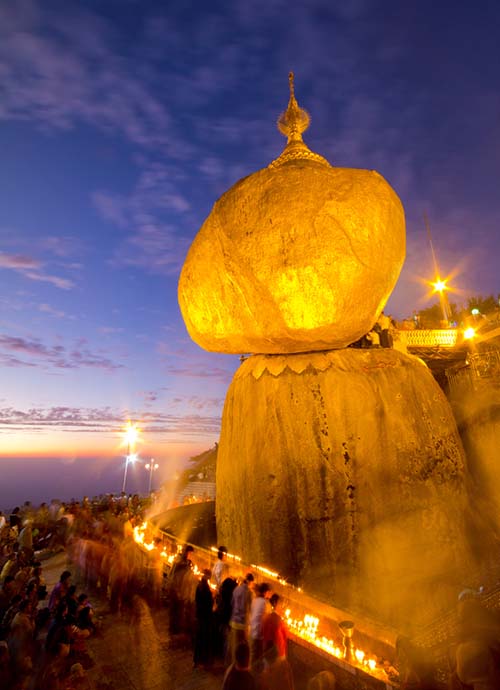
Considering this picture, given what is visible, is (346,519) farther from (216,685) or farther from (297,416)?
(216,685)

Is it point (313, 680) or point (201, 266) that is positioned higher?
point (201, 266)

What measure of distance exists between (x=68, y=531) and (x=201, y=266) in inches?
458

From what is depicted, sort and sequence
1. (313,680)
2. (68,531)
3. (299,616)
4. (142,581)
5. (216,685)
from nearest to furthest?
(313,680) < (216,685) < (299,616) < (142,581) < (68,531)

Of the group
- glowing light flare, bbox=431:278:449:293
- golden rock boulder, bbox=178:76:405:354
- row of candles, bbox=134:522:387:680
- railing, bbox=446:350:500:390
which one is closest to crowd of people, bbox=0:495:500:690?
row of candles, bbox=134:522:387:680

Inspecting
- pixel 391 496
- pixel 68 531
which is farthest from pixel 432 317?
pixel 68 531

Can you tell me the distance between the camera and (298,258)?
8141mm

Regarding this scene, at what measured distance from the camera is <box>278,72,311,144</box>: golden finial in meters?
11.0

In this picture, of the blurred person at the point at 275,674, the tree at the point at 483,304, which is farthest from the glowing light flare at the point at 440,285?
the blurred person at the point at 275,674

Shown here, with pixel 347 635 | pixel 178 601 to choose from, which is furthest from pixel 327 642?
pixel 178 601

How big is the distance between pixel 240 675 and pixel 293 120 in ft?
41.0

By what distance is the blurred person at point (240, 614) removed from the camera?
565cm

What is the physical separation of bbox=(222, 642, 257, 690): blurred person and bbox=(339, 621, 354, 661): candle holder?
2.03 metres

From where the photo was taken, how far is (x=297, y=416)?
8570 millimetres

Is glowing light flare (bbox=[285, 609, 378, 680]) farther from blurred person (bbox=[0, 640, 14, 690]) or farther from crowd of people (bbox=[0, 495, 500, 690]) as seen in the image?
blurred person (bbox=[0, 640, 14, 690])
